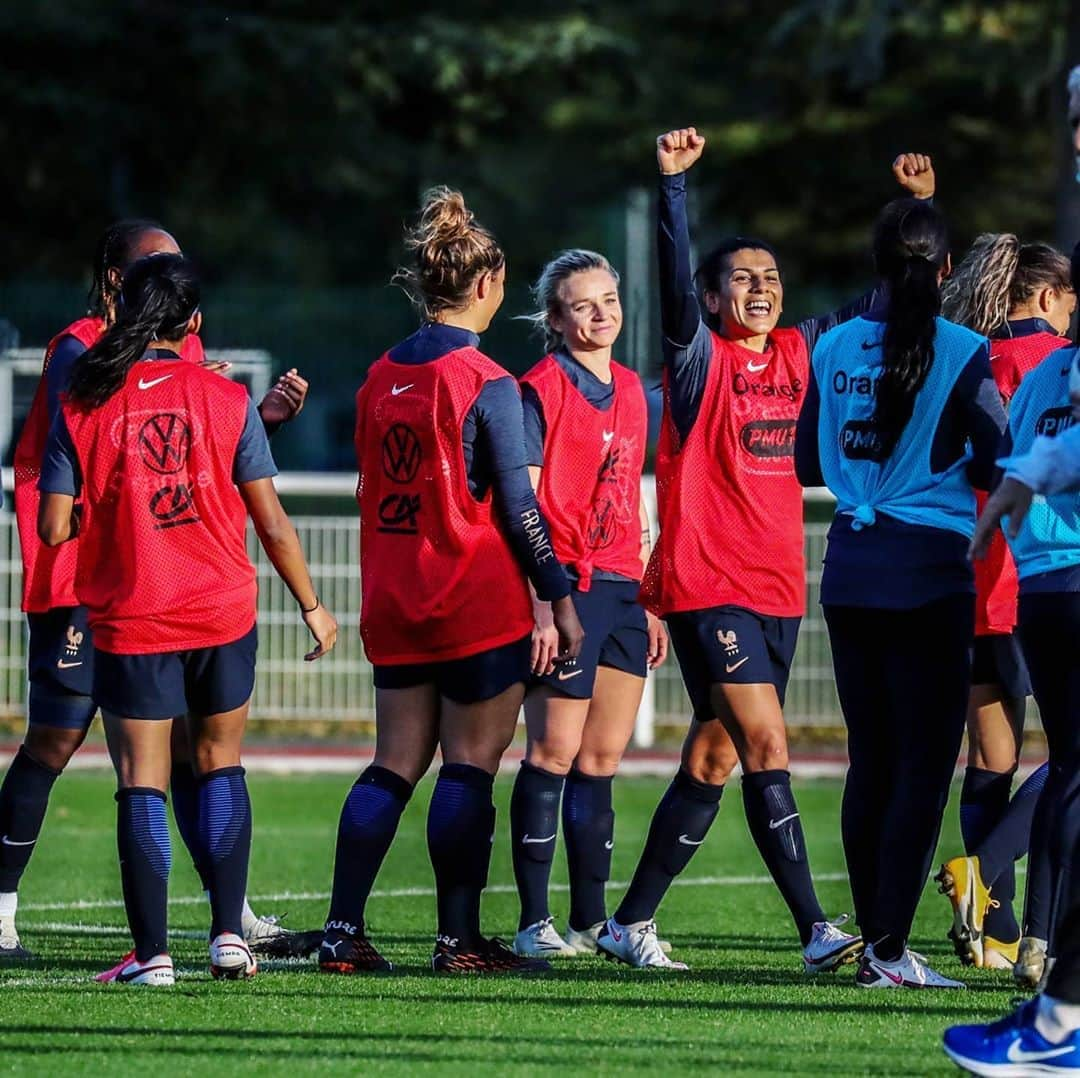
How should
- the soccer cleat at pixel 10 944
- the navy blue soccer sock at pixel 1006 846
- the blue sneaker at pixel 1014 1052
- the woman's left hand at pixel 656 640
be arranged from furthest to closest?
the woman's left hand at pixel 656 640, the soccer cleat at pixel 10 944, the navy blue soccer sock at pixel 1006 846, the blue sneaker at pixel 1014 1052

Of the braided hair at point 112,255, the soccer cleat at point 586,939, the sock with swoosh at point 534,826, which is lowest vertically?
the soccer cleat at point 586,939

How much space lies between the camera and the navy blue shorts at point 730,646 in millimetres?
7055

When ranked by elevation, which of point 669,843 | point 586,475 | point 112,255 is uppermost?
point 112,255

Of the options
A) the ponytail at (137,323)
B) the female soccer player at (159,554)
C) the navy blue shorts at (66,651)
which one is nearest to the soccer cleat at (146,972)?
the female soccer player at (159,554)

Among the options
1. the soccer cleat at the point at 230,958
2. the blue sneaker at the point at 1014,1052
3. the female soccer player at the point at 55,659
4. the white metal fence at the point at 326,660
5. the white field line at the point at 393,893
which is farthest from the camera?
the white metal fence at the point at 326,660

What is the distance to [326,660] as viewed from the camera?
15.9m

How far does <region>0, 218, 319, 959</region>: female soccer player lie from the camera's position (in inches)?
298

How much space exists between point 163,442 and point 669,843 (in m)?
2.05

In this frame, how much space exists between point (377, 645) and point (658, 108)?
26345 millimetres

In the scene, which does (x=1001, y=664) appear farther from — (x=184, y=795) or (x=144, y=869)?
(x=144, y=869)

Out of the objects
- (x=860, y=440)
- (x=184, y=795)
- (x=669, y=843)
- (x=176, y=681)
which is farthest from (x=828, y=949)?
(x=184, y=795)

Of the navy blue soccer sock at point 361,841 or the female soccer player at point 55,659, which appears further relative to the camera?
the female soccer player at point 55,659

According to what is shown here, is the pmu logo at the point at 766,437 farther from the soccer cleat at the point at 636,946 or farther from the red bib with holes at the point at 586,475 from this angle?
the soccer cleat at the point at 636,946

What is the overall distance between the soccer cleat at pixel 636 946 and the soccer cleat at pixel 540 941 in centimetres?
16
